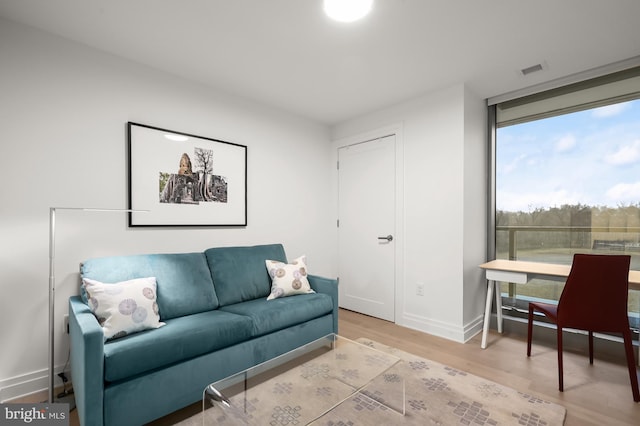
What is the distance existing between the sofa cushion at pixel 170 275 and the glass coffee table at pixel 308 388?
2.80 ft

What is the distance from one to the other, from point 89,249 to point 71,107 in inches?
40.8

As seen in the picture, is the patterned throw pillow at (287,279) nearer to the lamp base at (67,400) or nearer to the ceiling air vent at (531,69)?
the lamp base at (67,400)

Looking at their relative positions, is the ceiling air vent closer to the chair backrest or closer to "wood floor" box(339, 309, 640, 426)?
the chair backrest

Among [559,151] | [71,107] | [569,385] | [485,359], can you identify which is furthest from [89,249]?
[559,151]

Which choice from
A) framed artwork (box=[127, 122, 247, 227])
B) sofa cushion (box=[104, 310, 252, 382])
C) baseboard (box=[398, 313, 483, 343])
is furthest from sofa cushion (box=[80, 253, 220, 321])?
baseboard (box=[398, 313, 483, 343])

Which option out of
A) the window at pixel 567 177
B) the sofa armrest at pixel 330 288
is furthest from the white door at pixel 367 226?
the window at pixel 567 177

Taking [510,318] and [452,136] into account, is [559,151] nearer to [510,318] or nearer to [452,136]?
[452,136]

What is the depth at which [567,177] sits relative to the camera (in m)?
2.95

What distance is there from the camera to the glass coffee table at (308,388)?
150 cm

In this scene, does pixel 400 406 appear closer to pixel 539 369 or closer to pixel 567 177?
pixel 539 369

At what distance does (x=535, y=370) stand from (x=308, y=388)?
1862 millimetres

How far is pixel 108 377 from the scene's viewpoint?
1594mm

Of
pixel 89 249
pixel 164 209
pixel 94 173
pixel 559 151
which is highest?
pixel 559 151

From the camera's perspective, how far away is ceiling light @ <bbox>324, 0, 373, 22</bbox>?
1904mm
